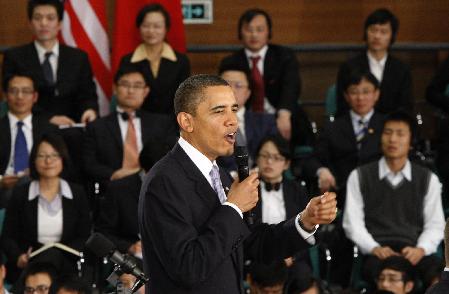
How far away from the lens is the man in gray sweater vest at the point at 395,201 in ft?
22.4

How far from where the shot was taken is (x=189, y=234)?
357cm

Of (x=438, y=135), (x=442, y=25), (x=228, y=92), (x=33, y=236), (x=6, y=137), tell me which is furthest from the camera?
(x=442, y=25)

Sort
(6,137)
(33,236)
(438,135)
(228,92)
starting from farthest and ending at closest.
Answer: (438,135) → (6,137) → (33,236) → (228,92)

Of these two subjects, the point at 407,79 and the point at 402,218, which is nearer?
the point at 402,218

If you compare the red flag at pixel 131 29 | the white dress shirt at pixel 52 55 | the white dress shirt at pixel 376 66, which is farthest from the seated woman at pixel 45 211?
the white dress shirt at pixel 376 66

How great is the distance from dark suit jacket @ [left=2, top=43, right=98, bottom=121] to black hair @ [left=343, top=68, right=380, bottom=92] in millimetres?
1788

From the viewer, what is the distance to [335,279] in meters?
7.10

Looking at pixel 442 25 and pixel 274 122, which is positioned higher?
pixel 442 25

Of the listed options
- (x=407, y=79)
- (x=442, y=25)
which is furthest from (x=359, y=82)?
(x=442, y=25)

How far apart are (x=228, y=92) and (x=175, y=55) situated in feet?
14.1

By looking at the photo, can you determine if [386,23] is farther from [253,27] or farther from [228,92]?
[228,92]

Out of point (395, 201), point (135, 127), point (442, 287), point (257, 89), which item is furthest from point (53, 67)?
point (442, 287)

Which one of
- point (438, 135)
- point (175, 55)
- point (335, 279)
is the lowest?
point (335, 279)

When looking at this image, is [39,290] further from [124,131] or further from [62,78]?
[62,78]
